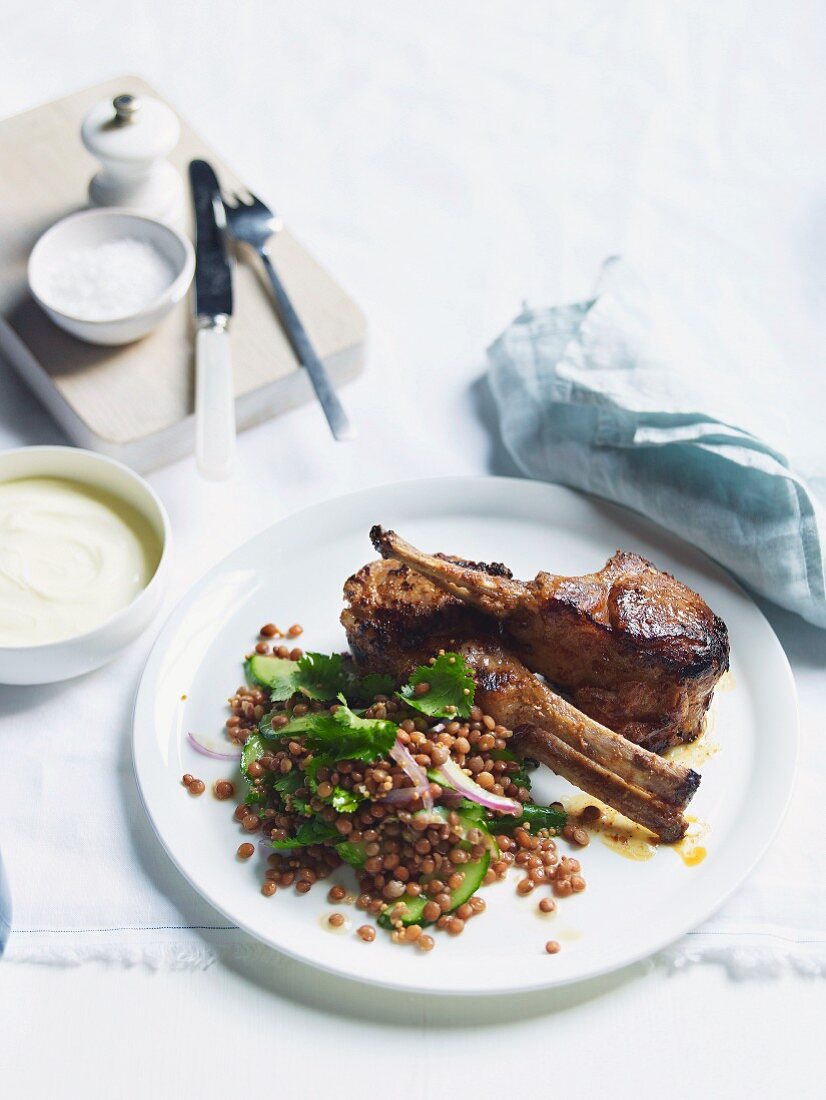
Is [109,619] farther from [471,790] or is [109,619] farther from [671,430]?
[671,430]

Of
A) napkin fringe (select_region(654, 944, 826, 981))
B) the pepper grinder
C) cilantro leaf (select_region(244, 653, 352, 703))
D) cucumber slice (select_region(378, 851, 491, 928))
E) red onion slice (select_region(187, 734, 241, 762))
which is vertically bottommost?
napkin fringe (select_region(654, 944, 826, 981))

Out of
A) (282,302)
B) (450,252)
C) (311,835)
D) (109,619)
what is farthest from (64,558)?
(450,252)

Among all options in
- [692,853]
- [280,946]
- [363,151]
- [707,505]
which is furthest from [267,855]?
[363,151]

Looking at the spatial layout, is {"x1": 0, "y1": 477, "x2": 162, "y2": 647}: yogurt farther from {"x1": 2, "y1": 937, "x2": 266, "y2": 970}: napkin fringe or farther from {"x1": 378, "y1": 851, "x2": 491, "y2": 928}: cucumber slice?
{"x1": 378, "y1": 851, "x2": 491, "y2": 928}: cucumber slice

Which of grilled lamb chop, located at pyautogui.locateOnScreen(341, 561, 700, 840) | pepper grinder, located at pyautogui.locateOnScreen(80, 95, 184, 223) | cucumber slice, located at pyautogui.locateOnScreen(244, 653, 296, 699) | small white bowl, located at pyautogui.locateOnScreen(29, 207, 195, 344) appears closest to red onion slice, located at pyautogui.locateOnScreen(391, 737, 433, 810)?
grilled lamb chop, located at pyautogui.locateOnScreen(341, 561, 700, 840)

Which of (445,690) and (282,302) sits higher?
(282,302)
